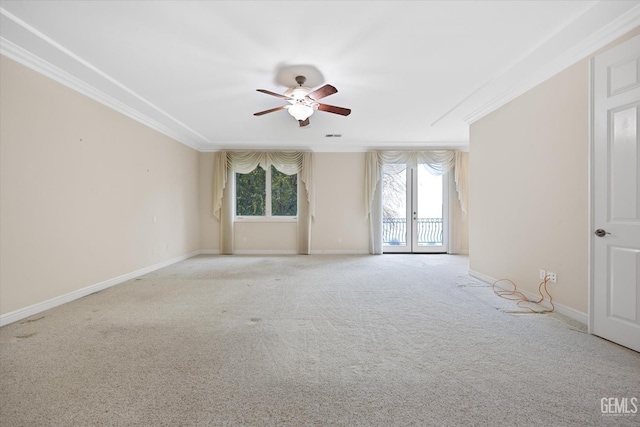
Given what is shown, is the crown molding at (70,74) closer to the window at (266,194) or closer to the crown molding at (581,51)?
the window at (266,194)

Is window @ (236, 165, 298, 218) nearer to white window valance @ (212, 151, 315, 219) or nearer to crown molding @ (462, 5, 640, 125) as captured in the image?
white window valance @ (212, 151, 315, 219)

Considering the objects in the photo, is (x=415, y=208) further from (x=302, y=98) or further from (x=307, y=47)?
(x=307, y=47)

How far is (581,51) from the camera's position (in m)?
2.55

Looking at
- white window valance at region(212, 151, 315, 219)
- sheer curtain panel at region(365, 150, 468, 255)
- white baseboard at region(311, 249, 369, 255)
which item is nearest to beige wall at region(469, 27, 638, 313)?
sheer curtain panel at region(365, 150, 468, 255)

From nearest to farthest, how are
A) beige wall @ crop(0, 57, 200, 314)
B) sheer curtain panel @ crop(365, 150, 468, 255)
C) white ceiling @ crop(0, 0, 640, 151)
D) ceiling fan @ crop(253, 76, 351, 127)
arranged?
white ceiling @ crop(0, 0, 640, 151)
beige wall @ crop(0, 57, 200, 314)
ceiling fan @ crop(253, 76, 351, 127)
sheer curtain panel @ crop(365, 150, 468, 255)

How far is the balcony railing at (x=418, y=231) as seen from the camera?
22.5 ft

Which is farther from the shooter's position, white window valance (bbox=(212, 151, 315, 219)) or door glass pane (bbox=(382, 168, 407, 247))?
door glass pane (bbox=(382, 168, 407, 247))

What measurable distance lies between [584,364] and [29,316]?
4881 mm

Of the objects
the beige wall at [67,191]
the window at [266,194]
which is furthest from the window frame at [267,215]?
the beige wall at [67,191]

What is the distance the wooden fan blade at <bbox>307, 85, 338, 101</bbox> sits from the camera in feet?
9.39

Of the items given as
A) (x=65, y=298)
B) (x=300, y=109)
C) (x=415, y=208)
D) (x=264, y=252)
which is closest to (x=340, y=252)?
(x=264, y=252)

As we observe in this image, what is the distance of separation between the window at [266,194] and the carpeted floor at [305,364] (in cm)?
372

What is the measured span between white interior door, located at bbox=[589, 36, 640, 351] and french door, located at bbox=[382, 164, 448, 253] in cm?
455

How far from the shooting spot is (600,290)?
7.25 feet
